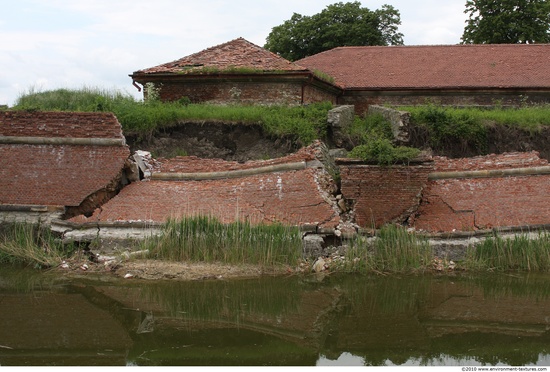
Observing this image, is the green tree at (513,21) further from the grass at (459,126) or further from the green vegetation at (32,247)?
the green vegetation at (32,247)

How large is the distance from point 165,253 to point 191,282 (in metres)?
1.10

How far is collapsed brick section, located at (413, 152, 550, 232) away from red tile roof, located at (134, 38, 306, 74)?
586 cm

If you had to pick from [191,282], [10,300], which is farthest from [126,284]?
[10,300]

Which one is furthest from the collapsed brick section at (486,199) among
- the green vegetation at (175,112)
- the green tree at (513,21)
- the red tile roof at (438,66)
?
the green tree at (513,21)

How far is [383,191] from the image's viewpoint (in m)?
11.0

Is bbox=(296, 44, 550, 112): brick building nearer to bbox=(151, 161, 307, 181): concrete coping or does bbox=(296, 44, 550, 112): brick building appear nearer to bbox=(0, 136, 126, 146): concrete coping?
bbox=(151, 161, 307, 181): concrete coping

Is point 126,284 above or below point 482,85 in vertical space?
below

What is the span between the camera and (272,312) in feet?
24.4

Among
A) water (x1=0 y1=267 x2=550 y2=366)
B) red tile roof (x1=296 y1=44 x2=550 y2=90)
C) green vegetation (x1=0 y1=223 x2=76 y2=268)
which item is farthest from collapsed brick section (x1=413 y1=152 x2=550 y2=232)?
green vegetation (x1=0 y1=223 x2=76 y2=268)

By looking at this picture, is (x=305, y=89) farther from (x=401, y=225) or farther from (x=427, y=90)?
(x=401, y=225)

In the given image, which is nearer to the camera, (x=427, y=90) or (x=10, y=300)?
(x=10, y=300)

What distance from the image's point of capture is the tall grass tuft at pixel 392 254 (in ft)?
31.7

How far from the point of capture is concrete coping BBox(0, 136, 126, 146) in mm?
12086

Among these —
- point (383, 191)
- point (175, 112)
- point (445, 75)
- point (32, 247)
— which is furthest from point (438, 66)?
point (32, 247)
